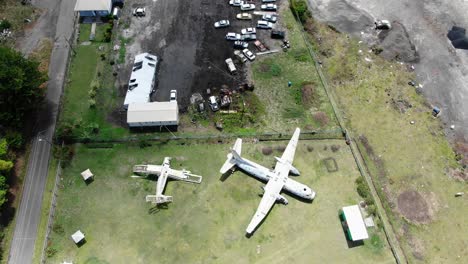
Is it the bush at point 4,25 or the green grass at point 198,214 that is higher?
the bush at point 4,25

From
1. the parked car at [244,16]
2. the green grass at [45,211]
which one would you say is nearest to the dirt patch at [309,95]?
the parked car at [244,16]

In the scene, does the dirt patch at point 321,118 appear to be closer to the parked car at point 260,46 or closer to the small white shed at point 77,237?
the parked car at point 260,46

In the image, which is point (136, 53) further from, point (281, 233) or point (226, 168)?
point (281, 233)

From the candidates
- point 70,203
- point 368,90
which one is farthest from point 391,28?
point 70,203

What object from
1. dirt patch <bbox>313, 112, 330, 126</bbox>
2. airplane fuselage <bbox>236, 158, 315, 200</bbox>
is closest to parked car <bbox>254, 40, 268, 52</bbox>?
dirt patch <bbox>313, 112, 330, 126</bbox>

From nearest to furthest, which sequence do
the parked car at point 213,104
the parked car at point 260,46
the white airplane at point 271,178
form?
the white airplane at point 271,178, the parked car at point 213,104, the parked car at point 260,46
